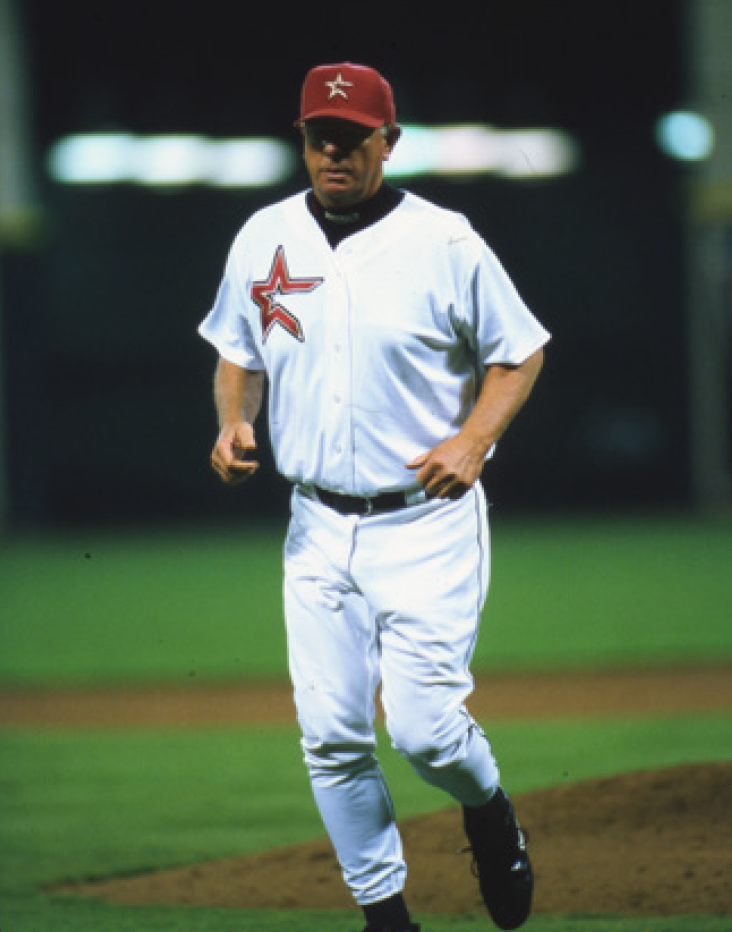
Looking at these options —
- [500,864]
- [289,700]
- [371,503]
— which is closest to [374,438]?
[371,503]

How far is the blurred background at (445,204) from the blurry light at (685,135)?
3cm

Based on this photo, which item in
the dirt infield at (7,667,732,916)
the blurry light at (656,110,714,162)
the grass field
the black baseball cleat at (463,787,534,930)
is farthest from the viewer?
the blurry light at (656,110,714,162)

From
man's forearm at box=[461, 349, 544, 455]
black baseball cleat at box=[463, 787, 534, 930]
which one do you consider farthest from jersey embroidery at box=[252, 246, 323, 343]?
black baseball cleat at box=[463, 787, 534, 930]

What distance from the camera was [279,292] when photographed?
4.29 metres

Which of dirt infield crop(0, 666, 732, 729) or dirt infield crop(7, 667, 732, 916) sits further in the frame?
dirt infield crop(0, 666, 732, 729)

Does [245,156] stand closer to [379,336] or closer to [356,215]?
[356,215]

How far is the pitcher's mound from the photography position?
4.92 meters

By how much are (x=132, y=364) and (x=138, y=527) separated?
2.08 meters

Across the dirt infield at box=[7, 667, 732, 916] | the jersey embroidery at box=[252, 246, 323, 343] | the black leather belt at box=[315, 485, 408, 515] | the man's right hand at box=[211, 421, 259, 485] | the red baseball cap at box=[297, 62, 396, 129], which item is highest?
the red baseball cap at box=[297, 62, 396, 129]

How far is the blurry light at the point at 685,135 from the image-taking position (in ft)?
76.7

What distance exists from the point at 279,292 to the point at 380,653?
2.90ft

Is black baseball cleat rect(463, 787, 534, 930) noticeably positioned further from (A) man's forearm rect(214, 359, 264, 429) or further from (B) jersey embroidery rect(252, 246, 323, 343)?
(B) jersey embroidery rect(252, 246, 323, 343)

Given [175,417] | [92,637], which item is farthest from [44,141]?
[92,637]

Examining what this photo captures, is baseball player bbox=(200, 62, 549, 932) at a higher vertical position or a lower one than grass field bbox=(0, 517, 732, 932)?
higher
